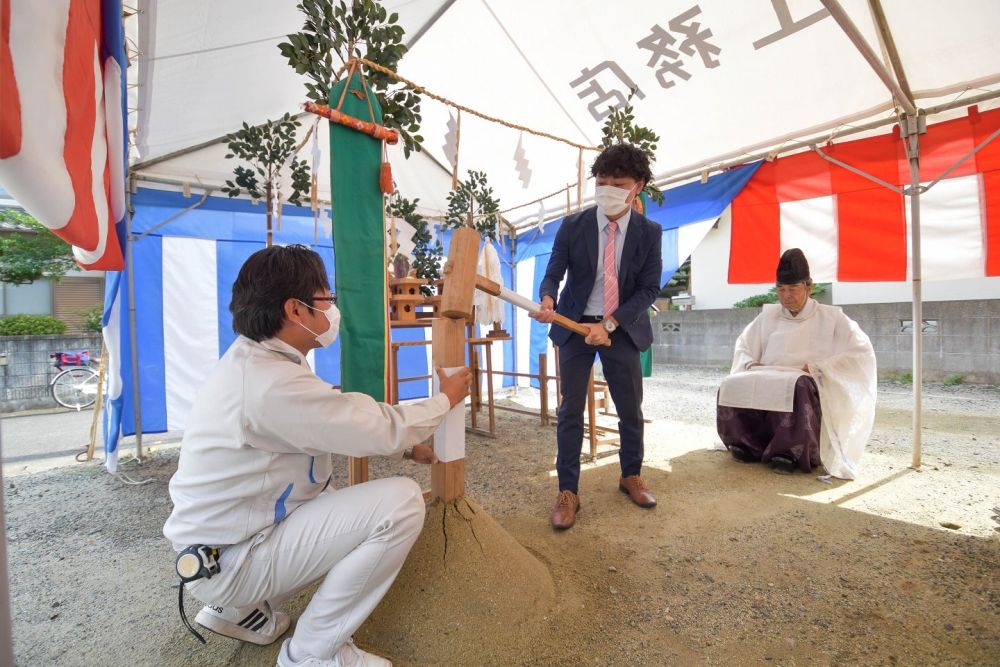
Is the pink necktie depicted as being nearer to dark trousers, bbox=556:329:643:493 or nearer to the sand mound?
dark trousers, bbox=556:329:643:493

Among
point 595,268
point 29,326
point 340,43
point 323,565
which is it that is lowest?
point 323,565

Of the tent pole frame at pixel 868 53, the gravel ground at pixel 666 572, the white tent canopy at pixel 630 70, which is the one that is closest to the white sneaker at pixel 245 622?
the gravel ground at pixel 666 572

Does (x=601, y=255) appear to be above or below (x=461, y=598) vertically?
above

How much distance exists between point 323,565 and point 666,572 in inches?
51.7

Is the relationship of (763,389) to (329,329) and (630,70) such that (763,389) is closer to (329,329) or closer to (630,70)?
(630,70)

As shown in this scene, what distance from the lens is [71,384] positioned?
6.91 meters

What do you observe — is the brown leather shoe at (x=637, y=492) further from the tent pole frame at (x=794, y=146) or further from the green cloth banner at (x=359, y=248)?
the tent pole frame at (x=794, y=146)

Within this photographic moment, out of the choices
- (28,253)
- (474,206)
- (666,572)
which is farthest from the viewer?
(28,253)

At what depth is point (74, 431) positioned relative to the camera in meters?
5.14

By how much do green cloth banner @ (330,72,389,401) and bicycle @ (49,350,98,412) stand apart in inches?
279

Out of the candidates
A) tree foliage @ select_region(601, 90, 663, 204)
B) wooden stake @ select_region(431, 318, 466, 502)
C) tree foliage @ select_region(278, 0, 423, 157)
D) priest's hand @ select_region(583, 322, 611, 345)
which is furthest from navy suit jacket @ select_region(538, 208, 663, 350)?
tree foliage @ select_region(601, 90, 663, 204)

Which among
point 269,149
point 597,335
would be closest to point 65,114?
point 597,335

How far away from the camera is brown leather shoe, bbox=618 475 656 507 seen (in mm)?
2480

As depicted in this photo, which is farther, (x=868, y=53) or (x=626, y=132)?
(x=626, y=132)
